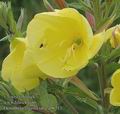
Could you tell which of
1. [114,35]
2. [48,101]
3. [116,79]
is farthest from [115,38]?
[48,101]

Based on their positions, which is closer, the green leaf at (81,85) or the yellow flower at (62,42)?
the yellow flower at (62,42)

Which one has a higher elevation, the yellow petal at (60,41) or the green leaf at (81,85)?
the yellow petal at (60,41)

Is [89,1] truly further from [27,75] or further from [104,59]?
[27,75]

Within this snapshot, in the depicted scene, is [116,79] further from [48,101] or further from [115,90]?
[48,101]

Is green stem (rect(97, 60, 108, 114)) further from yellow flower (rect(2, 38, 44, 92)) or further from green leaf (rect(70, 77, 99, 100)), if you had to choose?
yellow flower (rect(2, 38, 44, 92))

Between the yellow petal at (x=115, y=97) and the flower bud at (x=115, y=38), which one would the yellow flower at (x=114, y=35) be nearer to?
the flower bud at (x=115, y=38)

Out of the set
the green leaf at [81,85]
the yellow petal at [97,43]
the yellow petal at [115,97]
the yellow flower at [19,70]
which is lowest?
the yellow petal at [115,97]

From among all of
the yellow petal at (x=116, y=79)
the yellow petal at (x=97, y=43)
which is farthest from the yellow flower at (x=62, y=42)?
the yellow petal at (x=116, y=79)
